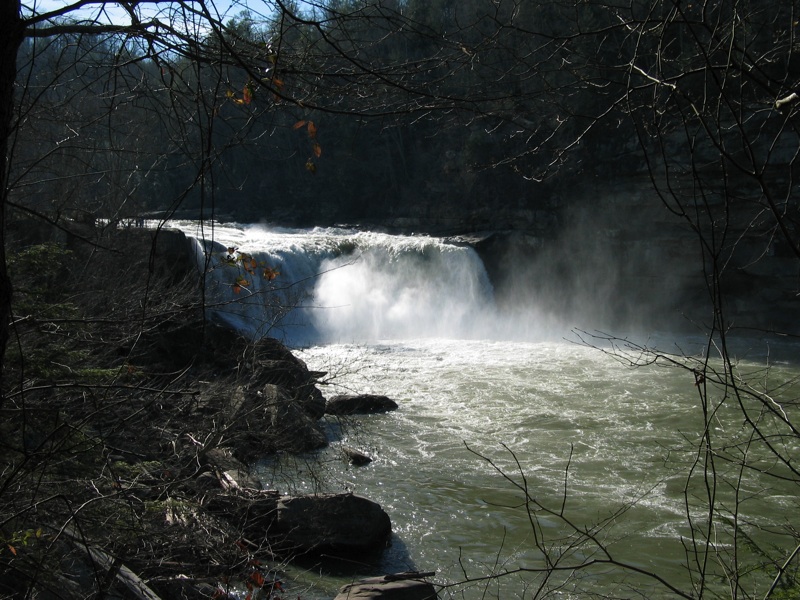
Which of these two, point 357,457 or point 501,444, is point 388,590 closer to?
point 501,444

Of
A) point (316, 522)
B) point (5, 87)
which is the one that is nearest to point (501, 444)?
point (316, 522)

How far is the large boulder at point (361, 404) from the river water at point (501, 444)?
30cm

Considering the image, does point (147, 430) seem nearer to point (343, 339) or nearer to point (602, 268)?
point (343, 339)

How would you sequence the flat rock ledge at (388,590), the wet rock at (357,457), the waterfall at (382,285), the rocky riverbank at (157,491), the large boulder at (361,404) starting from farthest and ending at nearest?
the waterfall at (382,285), the large boulder at (361,404), the wet rock at (357,457), the flat rock ledge at (388,590), the rocky riverbank at (157,491)

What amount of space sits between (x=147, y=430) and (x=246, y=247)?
13.7 meters

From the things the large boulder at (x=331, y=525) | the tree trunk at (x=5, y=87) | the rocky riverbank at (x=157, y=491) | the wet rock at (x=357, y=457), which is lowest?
the wet rock at (x=357, y=457)

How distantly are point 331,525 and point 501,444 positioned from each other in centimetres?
277

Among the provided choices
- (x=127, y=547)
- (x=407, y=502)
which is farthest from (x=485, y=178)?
(x=127, y=547)

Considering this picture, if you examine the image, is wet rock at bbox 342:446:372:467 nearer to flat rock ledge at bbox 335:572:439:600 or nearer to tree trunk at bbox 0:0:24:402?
flat rock ledge at bbox 335:572:439:600

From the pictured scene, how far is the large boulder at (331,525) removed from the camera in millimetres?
6926

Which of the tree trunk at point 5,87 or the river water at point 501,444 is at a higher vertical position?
the tree trunk at point 5,87

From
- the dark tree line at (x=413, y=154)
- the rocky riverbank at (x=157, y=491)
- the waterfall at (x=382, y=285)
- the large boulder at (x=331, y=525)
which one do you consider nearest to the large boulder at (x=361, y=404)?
the rocky riverbank at (x=157, y=491)

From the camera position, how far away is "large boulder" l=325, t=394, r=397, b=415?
1230 centimetres

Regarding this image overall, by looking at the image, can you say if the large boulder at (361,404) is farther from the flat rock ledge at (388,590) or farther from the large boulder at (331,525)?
the flat rock ledge at (388,590)
